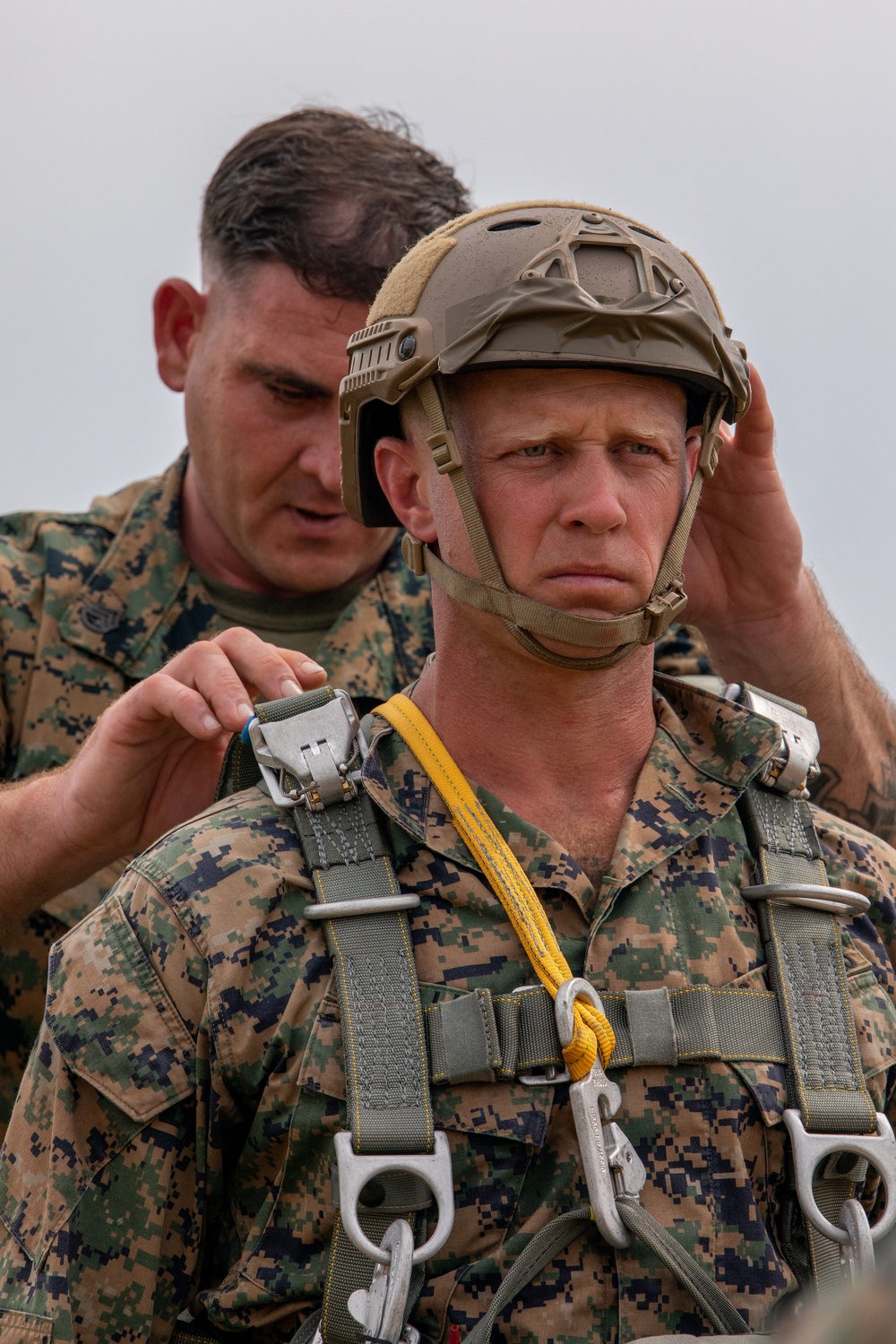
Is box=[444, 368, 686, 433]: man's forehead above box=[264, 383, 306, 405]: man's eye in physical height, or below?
below

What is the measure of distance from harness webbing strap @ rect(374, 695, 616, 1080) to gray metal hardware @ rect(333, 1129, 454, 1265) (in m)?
0.33

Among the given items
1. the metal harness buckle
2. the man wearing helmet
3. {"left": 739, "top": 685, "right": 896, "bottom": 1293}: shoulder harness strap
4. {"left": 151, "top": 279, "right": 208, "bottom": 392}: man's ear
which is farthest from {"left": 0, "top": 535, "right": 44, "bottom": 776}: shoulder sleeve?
the metal harness buckle

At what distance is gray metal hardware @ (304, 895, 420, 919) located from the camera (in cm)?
333

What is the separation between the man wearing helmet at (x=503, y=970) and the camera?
3.19 m

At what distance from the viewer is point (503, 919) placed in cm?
345

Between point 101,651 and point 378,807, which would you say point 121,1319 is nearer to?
point 378,807

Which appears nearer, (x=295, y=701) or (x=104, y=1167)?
(x=104, y=1167)

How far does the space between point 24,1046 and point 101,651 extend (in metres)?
1.35

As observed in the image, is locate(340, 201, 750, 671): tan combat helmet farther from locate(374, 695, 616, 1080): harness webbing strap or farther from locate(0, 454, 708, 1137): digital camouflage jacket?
locate(0, 454, 708, 1137): digital camouflage jacket

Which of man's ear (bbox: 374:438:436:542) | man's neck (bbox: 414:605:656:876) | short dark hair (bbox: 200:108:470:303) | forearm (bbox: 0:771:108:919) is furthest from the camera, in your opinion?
short dark hair (bbox: 200:108:470:303)

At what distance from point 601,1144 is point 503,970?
42cm

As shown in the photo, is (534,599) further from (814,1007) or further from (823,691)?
(823,691)

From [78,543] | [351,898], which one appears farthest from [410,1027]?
[78,543]

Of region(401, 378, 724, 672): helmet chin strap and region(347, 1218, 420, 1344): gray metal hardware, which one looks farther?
region(401, 378, 724, 672): helmet chin strap
